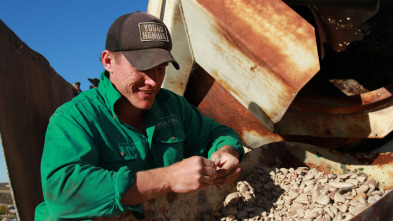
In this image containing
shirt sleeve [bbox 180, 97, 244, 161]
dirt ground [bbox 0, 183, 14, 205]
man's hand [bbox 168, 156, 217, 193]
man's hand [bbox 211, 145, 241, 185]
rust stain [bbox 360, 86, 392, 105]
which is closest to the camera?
man's hand [bbox 168, 156, 217, 193]

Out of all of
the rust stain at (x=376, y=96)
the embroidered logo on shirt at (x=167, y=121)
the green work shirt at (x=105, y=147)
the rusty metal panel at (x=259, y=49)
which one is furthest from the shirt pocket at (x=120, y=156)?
the rust stain at (x=376, y=96)

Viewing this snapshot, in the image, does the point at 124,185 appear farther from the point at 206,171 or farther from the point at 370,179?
the point at 370,179

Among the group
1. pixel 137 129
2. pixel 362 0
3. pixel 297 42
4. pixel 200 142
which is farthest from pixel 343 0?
pixel 137 129

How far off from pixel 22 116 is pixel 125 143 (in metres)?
0.54

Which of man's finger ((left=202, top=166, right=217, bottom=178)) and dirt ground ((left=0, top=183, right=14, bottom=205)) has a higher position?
man's finger ((left=202, top=166, right=217, bottom=178))

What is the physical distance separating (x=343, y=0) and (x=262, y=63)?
3.52 ft

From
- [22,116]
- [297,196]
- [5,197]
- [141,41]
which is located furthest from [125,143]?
[5,197]

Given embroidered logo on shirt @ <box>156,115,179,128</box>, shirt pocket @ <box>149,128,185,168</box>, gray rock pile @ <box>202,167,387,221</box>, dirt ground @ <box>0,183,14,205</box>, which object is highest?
embroidered logo on shirt @ <box>156,115,179,128</box>

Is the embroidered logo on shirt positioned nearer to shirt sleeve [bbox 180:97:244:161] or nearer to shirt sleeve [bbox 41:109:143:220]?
shirt sleeve [bbox 180:97:244:161]

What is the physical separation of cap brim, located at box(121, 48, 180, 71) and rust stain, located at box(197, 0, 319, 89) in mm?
482

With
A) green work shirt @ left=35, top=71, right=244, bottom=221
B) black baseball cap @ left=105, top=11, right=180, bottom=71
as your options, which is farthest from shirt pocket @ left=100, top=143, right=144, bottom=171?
black baseball cap @ left=105, top=11, right=180, bottom=71

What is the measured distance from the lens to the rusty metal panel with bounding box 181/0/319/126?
1.76 metres

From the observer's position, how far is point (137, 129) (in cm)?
178

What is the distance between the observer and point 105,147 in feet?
5.11
